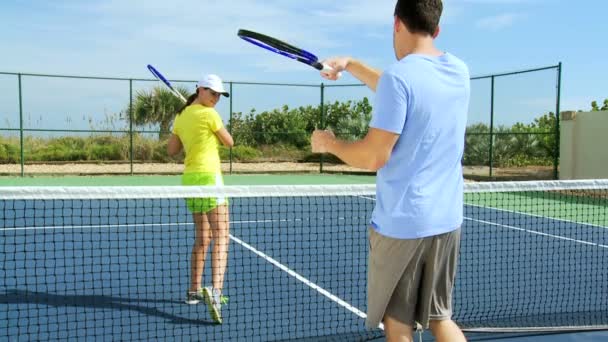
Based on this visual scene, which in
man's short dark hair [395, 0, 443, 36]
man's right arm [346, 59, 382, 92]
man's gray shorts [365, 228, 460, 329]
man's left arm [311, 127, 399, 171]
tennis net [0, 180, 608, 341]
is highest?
man's short dark hair [395, 0, 443, 36]

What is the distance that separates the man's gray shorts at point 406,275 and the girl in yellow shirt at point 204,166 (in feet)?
7.08

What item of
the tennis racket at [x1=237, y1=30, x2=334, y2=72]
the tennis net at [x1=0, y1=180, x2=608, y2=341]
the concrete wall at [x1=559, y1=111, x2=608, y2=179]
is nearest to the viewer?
the tennis racket at [x1=237, y1=30, x2=334, y2=72]

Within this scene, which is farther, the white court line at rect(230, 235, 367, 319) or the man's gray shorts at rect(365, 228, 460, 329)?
the white court line at rect(230, 235, 367, 319)

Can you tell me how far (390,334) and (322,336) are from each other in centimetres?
164

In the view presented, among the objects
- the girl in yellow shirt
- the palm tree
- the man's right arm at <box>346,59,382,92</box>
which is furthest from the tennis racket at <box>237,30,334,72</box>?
the palm tree

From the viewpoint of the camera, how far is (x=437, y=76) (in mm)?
2018

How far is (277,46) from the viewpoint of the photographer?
351 cm

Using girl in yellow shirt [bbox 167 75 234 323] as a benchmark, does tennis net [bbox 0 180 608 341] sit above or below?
below

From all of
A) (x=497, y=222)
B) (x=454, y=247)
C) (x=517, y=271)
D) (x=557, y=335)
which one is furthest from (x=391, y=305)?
(x=497, y=222)

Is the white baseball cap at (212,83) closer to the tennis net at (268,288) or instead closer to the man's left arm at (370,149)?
the tennis net at (268,288)

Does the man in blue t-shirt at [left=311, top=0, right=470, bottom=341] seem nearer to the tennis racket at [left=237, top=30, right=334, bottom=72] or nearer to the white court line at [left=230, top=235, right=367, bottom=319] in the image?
the tennis racket at [left=237, top=30, right=334, bottom=72]

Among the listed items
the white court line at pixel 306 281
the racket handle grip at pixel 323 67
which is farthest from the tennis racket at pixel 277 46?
the white court line at pixel 306 281

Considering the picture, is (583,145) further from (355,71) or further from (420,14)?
(420,14)

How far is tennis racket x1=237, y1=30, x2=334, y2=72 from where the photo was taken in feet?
10.6
